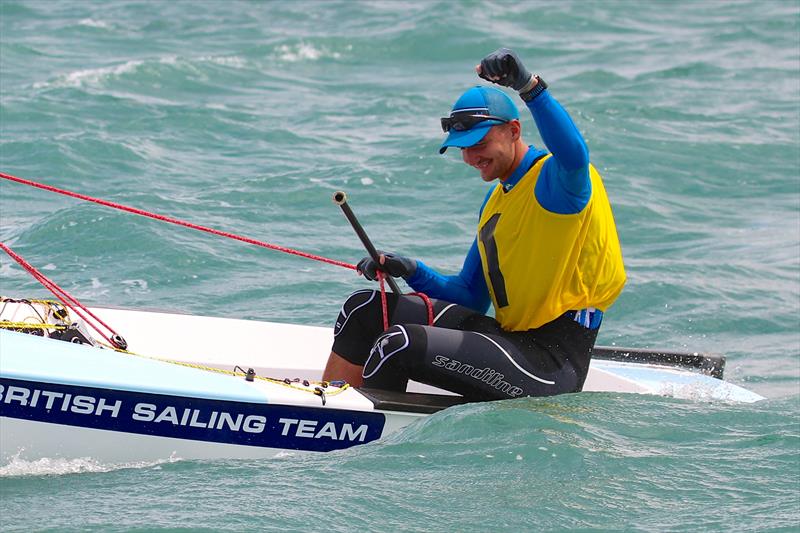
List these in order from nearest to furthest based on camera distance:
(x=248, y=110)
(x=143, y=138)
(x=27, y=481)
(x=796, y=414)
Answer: (x=27, y=481), (x=796, y=414), (x=143, y=138), (x=248, y=110)

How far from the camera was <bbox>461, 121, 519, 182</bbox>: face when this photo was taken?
3818 millimetres

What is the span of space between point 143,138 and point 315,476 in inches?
269

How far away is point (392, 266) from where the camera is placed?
165 inches

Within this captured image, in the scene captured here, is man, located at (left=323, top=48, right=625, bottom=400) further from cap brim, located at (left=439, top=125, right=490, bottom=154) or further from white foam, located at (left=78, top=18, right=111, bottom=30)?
white foam, located at (left=78, top=18, right=111, bottom=30)

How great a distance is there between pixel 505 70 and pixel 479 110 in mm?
322

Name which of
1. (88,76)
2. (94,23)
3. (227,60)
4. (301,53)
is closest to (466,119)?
(88,76)

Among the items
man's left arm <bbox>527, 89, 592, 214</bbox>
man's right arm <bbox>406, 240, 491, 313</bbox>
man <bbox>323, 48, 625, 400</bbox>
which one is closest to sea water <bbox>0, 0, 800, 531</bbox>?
man <bbox>323, 48, 625, 400</bbox>

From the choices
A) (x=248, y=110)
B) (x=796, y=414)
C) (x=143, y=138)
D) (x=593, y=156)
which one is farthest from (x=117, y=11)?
(x=796, y=414)

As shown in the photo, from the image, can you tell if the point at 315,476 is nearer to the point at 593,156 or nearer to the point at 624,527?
the point at 624,527

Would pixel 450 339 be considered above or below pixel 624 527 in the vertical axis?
above

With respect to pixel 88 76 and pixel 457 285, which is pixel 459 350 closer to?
pixel 457 285

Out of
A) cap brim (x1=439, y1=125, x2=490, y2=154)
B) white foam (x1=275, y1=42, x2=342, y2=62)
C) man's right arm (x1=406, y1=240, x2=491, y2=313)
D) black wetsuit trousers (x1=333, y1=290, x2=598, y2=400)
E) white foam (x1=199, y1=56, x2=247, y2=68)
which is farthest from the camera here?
white foam (x1=275, y1=42, x2=342, y2=62)

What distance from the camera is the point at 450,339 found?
3.89m

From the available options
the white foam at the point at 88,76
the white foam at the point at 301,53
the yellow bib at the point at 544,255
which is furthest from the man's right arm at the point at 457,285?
the white foam at the point at 301,53
